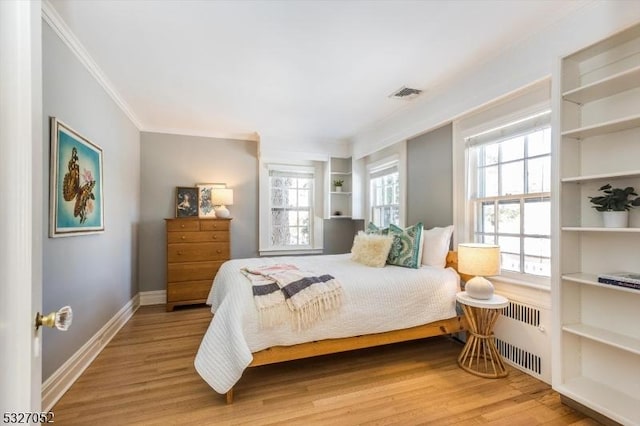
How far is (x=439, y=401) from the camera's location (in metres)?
1.99

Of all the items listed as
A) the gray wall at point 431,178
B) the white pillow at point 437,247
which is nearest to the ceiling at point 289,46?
the gray wall at point 431,178

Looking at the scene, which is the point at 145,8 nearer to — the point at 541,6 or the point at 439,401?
the point at 541,6

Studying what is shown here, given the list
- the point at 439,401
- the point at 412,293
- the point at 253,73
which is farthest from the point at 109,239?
the point at 439,401

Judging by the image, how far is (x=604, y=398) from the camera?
5.72ft

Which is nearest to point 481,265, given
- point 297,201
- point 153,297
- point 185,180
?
point 297,201

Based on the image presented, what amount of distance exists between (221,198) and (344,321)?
2800mm

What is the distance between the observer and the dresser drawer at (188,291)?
12.8 feet

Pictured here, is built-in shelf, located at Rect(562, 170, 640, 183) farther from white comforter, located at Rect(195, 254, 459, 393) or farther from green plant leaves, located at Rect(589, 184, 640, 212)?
white comforter, located at Rect(195, 254, 459, 393)

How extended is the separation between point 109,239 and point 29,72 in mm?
2754

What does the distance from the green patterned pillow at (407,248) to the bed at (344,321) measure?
10cm

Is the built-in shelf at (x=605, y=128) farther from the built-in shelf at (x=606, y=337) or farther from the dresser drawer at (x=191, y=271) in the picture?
the dresser drawer at (x=191, y=271)

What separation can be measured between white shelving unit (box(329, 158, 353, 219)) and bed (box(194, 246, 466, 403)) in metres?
2.09

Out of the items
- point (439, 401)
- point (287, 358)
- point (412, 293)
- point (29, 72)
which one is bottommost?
point (439, 401)

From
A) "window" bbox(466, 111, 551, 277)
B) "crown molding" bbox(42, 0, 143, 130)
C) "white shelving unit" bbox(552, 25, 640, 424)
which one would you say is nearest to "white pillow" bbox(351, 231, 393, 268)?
"window" bbox(466, 111, 551, 277)
